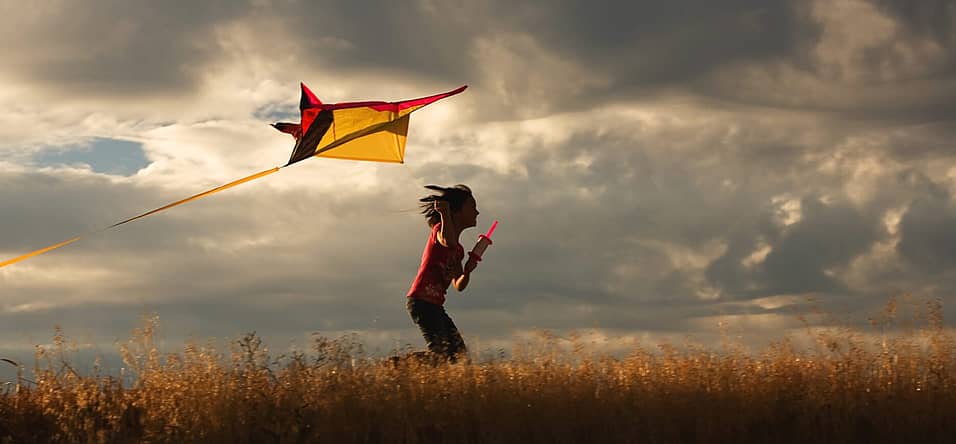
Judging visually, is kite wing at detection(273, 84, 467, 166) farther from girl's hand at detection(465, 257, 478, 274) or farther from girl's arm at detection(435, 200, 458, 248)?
girl's hand at detection(465, 257, 478, 274)

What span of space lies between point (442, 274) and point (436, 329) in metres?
0.57

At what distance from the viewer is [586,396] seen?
10164mm

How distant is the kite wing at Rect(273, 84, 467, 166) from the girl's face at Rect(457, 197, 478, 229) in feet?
4.82

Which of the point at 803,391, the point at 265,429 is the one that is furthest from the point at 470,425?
the point at 803,391

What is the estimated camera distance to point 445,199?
10.8 m

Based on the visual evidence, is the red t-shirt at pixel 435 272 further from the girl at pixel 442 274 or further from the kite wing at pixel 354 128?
the kite wing at pixel 354 128

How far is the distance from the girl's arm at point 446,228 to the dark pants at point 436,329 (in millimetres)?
664

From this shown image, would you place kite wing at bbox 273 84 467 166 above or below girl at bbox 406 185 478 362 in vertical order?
above

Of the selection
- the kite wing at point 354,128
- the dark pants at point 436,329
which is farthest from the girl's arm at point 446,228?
the kite wing at point 354,128

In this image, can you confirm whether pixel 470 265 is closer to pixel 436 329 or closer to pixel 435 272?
pixel 435 272

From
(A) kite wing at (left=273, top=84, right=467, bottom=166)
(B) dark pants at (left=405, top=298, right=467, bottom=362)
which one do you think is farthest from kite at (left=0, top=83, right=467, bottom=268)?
(B) dark pants at (left=405, top=298, right=467, bottom=362)

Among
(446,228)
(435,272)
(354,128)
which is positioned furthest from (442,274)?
(354,128)

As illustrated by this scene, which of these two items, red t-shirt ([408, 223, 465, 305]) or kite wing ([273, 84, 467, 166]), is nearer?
red t-shirt ([408, 223, 465, 305])

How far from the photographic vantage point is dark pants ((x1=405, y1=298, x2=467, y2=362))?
1045 centimetres
